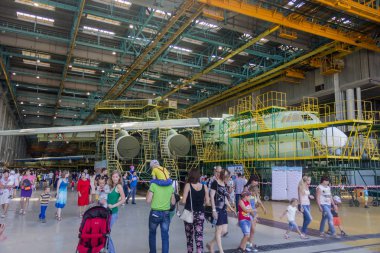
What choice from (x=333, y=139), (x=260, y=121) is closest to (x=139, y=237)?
(x=333, y=139)

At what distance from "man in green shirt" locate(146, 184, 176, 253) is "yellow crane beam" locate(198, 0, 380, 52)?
1276cm

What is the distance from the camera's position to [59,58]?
2709 cm

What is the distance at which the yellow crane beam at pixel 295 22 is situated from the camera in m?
16.7

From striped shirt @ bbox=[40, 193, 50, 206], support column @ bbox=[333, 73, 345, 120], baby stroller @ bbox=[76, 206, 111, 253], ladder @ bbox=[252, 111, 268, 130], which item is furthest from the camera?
support column @ bbox=[333, 73, 345, 120]

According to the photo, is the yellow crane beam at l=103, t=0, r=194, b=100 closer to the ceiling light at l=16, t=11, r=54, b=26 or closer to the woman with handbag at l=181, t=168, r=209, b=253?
the ceiling light at l=16, t=11, r=54, b=26

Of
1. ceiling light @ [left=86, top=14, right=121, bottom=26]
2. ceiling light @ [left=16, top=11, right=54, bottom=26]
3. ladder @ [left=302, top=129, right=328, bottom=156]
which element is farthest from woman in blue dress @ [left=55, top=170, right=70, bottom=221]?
ceiling light @ [left=16, top=11, right=54, bottom=26]

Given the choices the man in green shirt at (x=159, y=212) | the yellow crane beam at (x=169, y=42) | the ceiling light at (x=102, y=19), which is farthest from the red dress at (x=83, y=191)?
the ceiling light at (x=102, y=19)

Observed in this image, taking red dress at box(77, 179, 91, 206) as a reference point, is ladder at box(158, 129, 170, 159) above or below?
above

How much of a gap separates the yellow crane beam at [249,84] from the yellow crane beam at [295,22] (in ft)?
5.13

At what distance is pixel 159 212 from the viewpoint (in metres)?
5.50

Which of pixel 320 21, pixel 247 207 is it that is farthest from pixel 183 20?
pixel 247 207

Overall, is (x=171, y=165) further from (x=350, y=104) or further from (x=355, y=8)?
(x=355, y=8)

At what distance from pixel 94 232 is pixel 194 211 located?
1765mm

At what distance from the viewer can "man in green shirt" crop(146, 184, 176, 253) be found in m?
5.49
